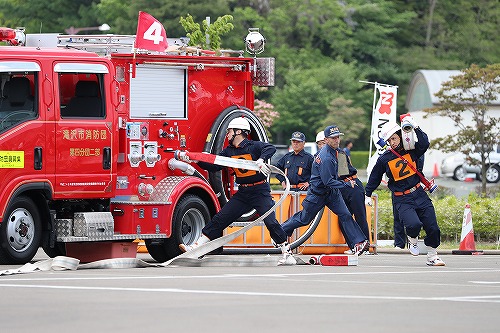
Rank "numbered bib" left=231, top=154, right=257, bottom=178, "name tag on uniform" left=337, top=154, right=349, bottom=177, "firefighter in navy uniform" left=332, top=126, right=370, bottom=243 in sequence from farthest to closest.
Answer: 1. "firefighter in navy uniform" left=332, top=126, right=370, bottom=243
2. "name tag on uniform" left=337, top=154, right=349, bottom=177
3. "numbered bib" left=231, top=154, right=257, bottom=178

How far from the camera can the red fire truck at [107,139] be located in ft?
58.5

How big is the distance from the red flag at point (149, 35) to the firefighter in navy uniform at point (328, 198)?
9.04ft

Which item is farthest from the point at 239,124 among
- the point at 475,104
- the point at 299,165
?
the point at 475,104

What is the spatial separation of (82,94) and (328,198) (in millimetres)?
3954

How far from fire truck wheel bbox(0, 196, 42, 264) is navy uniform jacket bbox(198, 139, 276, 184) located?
238cm

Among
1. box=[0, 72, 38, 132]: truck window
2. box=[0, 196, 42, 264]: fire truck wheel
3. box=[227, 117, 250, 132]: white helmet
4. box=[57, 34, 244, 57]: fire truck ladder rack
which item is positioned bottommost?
box=[0, 196, 42, 264]: fire truck wheel

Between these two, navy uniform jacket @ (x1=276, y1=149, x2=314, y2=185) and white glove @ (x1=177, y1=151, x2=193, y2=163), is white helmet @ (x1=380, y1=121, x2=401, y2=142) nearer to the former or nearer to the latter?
white glove @ (x1=177, y1=151, x2=193, y2=163)

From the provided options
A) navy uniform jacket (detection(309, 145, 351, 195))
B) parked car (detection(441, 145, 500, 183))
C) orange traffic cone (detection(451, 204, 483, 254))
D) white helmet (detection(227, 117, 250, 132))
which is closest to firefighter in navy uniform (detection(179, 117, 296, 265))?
→ white helmet (detection(227, 117, 250, 132))

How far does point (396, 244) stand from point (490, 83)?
22853 millimetres

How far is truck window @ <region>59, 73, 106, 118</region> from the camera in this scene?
18.5 meters

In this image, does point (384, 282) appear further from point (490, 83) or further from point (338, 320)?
point (490, 83)

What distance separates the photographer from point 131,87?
760 inches

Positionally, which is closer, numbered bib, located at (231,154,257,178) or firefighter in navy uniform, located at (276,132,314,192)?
numbered bib, located at (231,154,257,178)

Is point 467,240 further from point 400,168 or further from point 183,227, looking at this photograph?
point 183,227
